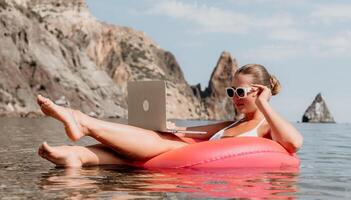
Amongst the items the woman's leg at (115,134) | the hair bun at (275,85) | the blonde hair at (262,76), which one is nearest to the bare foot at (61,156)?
the woman's leg at (115,134)

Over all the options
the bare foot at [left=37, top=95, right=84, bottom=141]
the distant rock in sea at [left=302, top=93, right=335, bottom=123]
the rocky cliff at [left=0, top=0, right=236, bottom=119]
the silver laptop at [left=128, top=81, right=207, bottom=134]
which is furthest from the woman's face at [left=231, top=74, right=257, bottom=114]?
the distant rock in sea at [left=302, top=93, right=335, bottom=123]

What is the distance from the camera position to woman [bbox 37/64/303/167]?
690cm

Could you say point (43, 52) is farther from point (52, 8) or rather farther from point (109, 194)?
point (109, 194)

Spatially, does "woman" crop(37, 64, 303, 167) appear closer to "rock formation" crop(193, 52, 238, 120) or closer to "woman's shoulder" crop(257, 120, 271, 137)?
"woman's shoulder" crop(257, 120, 271, 137)

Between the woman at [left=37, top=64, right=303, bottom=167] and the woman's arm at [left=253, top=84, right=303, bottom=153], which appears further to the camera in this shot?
the woman's arm at [left=253, top=84, right=303, bottom=153]

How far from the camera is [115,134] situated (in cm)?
707

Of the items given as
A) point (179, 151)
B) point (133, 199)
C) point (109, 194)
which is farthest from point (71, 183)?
point (179, 151)

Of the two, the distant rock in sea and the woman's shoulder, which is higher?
the woman's shoulder

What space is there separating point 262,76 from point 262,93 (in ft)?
1.21

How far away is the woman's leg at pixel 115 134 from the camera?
6.72 meters

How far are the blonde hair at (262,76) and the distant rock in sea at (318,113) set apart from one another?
13482 centimetres

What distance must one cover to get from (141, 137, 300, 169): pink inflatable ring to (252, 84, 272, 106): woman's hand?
0.58m

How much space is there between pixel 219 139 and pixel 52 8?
312 ft

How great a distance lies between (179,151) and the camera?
7578mm
